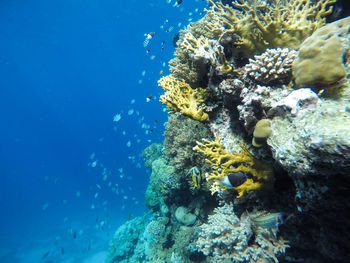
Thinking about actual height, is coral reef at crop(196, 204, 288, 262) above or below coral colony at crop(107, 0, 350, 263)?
below

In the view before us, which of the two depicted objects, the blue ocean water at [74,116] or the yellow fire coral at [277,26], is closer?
the yellow fire coral at [277,26]

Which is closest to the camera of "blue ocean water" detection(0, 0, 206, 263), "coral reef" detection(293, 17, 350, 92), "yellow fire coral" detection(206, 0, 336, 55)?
"coral reef" detection(293, 17, 350, 92)

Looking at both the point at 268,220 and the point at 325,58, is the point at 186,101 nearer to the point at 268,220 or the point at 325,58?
the point at 325,58

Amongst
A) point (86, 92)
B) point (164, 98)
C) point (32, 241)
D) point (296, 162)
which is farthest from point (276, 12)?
point (86, 92)

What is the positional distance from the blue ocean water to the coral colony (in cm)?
616

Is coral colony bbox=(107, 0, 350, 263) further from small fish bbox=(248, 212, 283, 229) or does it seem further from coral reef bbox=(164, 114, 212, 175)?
coral reef bbox=(164, 114, 212, 175)

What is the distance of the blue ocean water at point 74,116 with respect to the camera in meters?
30.6

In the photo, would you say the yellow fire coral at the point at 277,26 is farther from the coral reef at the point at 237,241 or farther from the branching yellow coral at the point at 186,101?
the coral reef at the point at 237,241

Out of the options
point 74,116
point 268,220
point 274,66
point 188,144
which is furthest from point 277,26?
point 74,116

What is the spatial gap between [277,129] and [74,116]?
128827mm

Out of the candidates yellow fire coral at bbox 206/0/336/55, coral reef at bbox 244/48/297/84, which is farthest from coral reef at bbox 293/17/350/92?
yellow fire coral at bbox 206/0/336/55

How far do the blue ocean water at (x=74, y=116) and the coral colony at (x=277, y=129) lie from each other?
6163mm

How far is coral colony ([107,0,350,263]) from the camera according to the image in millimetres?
1848

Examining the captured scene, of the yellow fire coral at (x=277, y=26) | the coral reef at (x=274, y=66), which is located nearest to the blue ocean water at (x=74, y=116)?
the yellow fire coral at (x=277, y=26)
